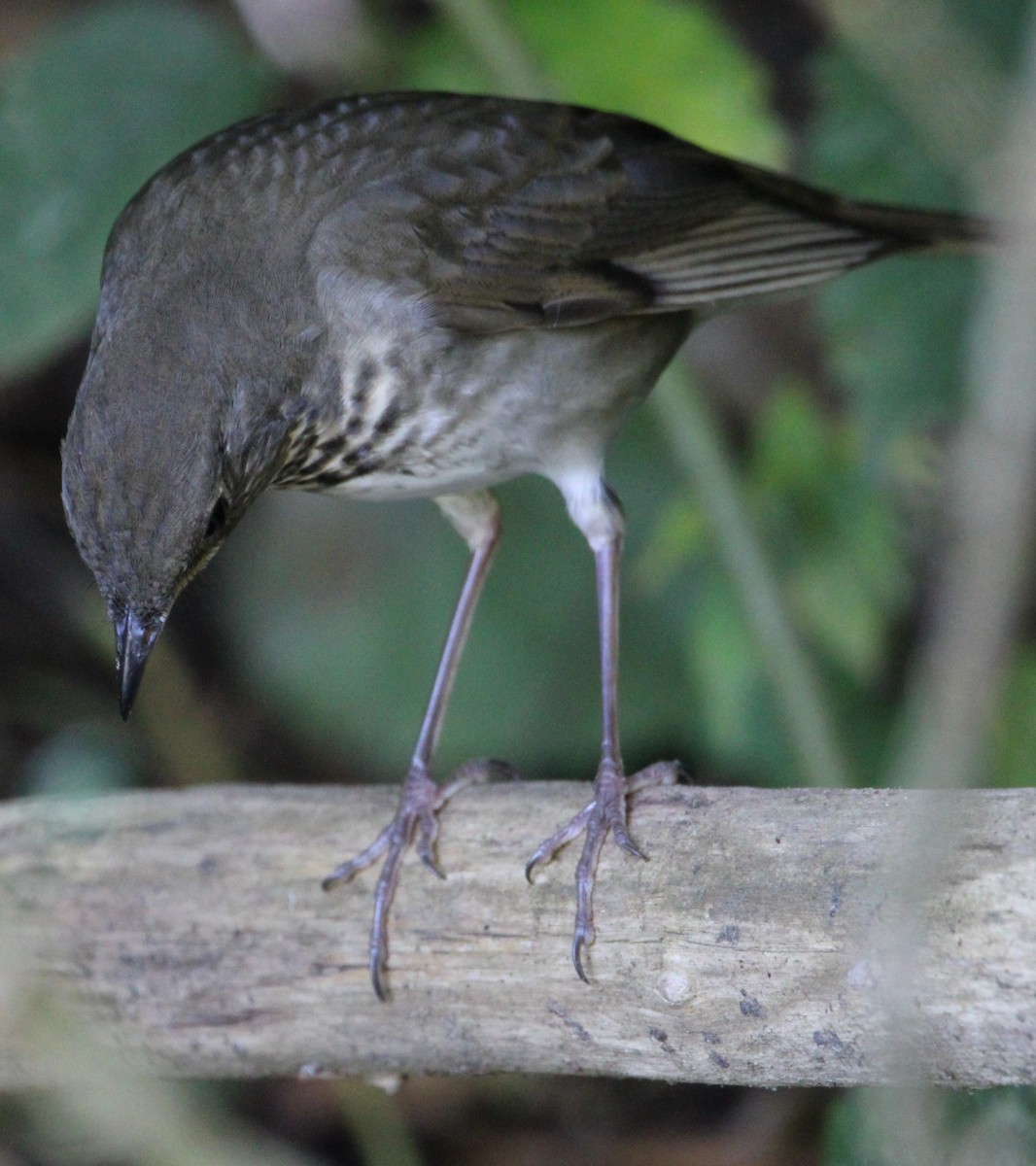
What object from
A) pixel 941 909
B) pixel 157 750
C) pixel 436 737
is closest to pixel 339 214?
pixel 436 737

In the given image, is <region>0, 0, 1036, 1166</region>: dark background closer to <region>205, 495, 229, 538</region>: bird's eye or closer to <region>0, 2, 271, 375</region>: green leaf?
<region>0, 2, 271, 375</region>: green leaf

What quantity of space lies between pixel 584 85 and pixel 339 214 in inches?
57.3

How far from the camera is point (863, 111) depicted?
421 centimetres

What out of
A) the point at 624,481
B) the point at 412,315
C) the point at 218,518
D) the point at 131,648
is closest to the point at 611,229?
the point at 412,315

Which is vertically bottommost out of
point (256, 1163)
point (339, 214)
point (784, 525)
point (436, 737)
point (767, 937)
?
point (256, 1163)

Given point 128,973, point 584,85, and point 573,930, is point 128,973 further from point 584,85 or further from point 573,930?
point 584,85

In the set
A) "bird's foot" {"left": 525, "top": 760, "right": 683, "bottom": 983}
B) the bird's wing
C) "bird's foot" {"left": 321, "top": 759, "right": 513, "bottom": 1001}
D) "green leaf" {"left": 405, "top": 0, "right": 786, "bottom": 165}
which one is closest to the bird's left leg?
"bird's foot" {"left": 525, "top": 760, "right": 683, "bottom": 983}

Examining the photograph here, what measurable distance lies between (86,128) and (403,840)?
2072 millimetres

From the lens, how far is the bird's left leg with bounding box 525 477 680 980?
9.40 feet

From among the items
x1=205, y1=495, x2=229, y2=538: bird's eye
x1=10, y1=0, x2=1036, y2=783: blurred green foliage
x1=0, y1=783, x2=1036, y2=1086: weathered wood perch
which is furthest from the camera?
x1=10, y1=0, x2=1036, y2=783: blurred green foliage

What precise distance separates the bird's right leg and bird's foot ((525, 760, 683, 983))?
0.27 metres

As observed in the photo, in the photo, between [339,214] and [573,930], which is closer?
[573,930]

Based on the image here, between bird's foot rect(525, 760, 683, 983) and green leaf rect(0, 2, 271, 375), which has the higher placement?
green leaf rect(0, 2, 271, 375)

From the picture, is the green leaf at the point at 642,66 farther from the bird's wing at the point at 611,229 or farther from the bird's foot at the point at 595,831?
the bird's foot at the point at 595,831
